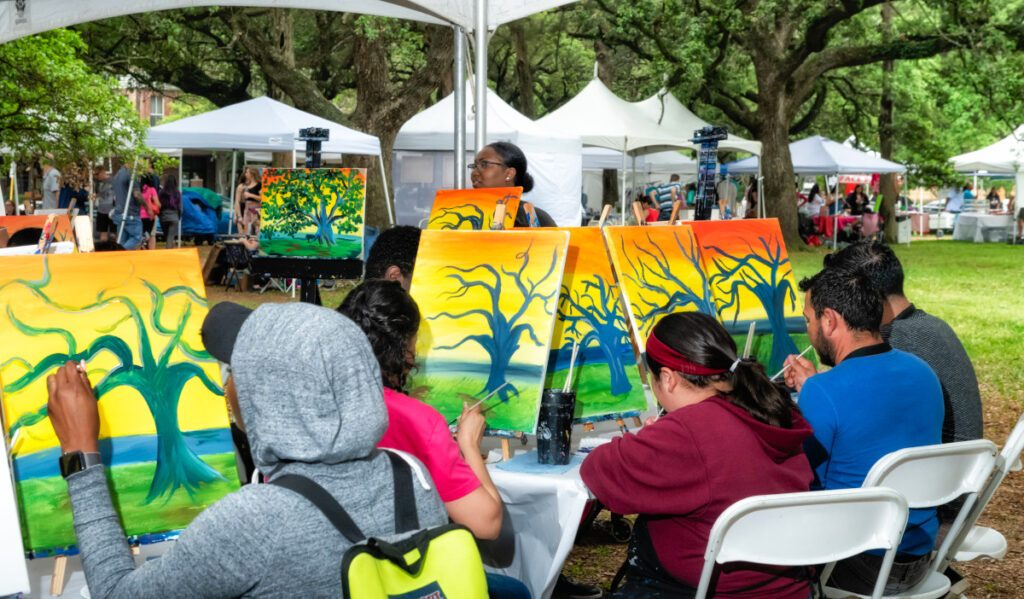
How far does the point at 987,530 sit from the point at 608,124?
13805 millimetres

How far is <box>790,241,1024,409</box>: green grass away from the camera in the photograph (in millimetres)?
7980

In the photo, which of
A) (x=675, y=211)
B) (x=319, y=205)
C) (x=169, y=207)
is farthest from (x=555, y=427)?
(x=169, y=207)

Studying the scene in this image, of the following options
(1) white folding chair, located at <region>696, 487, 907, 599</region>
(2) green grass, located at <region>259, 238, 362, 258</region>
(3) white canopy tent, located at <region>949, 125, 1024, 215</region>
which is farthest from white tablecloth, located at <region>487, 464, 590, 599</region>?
(3) white canopy tent, located at <region>949, 125, 1024, 215</region>

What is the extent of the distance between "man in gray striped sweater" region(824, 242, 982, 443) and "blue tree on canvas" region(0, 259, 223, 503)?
81.0 inches

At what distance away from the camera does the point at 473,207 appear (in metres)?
4.93

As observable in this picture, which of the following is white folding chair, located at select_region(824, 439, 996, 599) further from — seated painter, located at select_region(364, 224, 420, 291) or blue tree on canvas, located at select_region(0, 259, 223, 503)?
seated painter, located at select_region(364, 224, 420, 291)

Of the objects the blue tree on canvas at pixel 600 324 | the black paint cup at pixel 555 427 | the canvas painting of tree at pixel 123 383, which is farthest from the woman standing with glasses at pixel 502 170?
the canvas painting of tree at pixel 123 383

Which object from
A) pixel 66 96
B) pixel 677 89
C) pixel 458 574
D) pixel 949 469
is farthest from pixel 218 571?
pixel 677 89

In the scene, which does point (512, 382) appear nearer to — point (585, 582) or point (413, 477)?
point (585, 582)

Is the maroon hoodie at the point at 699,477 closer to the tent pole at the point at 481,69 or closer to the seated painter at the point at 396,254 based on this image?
the seated painter at the point at 396,254

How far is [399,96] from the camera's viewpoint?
1648 centimetres

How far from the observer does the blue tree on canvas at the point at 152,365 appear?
262 centimetres

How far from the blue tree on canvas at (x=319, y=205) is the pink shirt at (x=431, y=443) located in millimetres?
4451

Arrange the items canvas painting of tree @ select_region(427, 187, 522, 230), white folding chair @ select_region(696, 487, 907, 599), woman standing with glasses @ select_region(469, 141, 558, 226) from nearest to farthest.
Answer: white folding chair @ select_region(696, 487, 907, 599), canvas painting of tree @ select_region(427, 187, 522, 230), woman standing with glasses @ select_region(469, 141, 558, 226)
